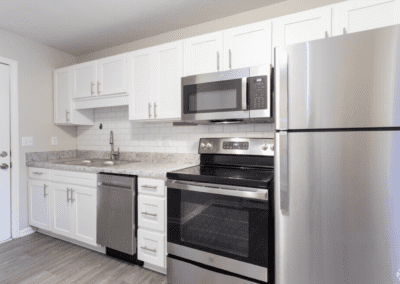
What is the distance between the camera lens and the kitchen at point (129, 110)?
1806mm

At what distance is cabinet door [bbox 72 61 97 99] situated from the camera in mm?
2703

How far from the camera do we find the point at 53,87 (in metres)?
3.12

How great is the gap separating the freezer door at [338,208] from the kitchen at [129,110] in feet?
0.59

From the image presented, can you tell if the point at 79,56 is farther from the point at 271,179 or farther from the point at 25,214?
the point at 271,179

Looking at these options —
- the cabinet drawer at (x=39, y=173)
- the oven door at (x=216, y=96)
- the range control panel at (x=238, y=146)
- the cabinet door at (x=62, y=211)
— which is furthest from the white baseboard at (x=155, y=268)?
the cabinet drawer at (x=39, y=173)

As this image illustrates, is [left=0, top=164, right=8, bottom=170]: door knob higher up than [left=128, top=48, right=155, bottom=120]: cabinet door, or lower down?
lower down

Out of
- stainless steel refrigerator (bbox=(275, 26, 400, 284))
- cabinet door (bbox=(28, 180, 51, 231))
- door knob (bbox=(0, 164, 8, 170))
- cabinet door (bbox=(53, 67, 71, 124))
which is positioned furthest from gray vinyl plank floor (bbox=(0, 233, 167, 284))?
cabinet door (bbox=(53, 67, 71, 124))

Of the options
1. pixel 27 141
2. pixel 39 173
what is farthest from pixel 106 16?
pixel 39 173

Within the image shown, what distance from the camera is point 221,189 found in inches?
60.8

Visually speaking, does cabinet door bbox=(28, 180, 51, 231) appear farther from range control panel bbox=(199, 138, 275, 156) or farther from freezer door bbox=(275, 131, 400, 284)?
freezer door bbox=(275, 131, 400, 284)

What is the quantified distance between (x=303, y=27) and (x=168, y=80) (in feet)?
4.03

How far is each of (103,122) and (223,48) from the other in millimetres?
2041

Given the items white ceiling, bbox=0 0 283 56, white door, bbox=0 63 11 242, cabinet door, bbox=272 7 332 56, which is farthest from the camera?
white door, bbox=0 63 11 242

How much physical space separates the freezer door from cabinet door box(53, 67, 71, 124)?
9.29 feet
